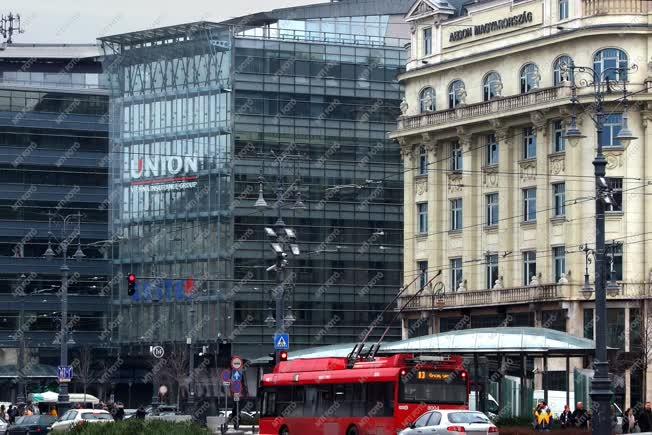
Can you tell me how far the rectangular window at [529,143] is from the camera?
79.6 m

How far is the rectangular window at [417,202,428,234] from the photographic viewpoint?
8738 centimetres

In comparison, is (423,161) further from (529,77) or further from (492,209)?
(529,77)

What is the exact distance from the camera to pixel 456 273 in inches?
3359

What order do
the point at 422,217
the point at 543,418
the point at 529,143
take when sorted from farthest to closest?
the point at 422,217
the point at 529,143
the point at 543,418

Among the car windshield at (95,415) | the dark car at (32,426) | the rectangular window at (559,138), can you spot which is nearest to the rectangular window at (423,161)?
the rectangular window at (559,138)

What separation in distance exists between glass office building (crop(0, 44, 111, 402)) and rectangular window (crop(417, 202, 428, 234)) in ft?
139

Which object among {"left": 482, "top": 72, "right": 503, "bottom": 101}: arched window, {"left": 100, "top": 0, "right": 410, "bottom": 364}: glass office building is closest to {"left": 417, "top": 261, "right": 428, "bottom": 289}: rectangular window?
{"left": 482, "top": 72, "right": 503, "bottom": 101}: arched window

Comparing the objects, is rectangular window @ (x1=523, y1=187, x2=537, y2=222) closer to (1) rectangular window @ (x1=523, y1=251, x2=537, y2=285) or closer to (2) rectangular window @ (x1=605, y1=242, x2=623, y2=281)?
(1) rectangular window @ (x1=523, y1=251, x2=537, y2=285)

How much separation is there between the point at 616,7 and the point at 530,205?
10.5 meters

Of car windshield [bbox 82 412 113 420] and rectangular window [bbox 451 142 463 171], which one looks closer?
car windshield [bbox 82 412 113 420]

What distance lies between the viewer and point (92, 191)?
127 m

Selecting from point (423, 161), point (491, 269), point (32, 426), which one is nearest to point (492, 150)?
point (491, 269)

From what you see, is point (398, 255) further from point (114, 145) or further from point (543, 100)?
point (543, 100)

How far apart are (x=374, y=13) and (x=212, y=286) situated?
25.2m
